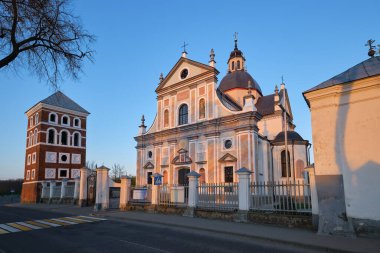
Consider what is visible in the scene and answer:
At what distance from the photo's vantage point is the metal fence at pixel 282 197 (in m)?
11.0

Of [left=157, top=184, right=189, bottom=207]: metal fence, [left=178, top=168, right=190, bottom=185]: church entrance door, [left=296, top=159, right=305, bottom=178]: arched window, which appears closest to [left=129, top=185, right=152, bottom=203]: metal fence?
[left=157, top=184, right=189, bottom=207]: metal fence

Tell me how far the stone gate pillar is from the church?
7659mm

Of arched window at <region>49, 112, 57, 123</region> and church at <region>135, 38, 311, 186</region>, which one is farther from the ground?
arched window at <region>49, 112, 57, 123</region>

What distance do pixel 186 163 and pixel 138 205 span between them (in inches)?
323

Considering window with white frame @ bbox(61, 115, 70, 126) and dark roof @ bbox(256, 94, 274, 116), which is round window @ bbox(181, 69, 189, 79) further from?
window with white frame @ bbox(61, 115, 70, 126)

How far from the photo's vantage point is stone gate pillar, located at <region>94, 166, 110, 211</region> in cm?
1873

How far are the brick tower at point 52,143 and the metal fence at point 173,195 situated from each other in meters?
22.7

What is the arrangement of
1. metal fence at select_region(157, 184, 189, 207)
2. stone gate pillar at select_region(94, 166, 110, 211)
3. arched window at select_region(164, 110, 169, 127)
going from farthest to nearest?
arched window at select_region(164, 110, 169, 127) → stone gate pillar at select_region(94, 166, 110, 211) → metal fence at select_region(157, 184, 189, 207)

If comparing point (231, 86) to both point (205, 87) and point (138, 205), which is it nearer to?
point (205, 87)

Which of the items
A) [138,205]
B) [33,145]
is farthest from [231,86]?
[33,145]

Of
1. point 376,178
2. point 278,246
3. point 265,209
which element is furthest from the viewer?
point 265,209

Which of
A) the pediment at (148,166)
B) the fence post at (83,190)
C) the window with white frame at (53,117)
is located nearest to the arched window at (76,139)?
the window with white frame at (53,117)

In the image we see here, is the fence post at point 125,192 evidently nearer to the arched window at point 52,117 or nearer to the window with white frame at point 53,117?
the window with white frame at point 53,117

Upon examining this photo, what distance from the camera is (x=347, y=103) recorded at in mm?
10148
